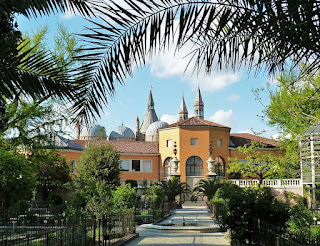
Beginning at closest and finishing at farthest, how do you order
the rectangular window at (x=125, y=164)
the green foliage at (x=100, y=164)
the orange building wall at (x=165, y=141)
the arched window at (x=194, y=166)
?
the green foliage at (x=100, y=164) < the arched window at (x=194, y=166) < the orange building wall at (x=165, y=141) < the rectangular window at (x=125, y=164)

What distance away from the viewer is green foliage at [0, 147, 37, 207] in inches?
851

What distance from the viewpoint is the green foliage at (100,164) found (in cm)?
3212

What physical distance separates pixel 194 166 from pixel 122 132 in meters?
32.7

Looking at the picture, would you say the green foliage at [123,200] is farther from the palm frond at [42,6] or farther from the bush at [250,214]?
the palm frond at [42,6]

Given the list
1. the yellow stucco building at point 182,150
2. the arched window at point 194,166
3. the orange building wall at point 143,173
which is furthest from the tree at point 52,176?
the arched window at point 194,166

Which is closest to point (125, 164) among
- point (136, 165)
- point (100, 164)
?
point (136, 165)

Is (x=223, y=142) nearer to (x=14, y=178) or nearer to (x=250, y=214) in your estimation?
(x=14, y=178)

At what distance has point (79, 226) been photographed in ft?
37.3

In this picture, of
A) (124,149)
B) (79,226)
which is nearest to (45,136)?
(79,226)

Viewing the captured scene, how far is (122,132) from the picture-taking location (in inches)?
3145

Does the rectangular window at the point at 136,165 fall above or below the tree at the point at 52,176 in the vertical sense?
above

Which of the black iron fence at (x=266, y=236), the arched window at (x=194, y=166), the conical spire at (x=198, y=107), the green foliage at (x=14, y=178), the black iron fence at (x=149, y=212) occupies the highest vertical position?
the conical spire at (x=198, y=107)

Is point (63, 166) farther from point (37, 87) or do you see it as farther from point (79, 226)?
point (37, 87)

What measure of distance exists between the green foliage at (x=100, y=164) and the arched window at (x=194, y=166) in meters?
17.0
